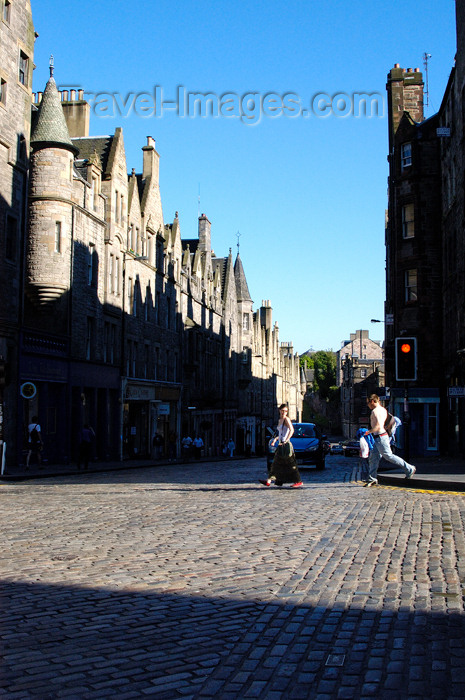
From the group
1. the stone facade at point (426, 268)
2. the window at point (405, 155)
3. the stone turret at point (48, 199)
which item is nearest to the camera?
the stone turret at point (48, 199)

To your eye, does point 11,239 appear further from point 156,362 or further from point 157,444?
Answer: point 156,362

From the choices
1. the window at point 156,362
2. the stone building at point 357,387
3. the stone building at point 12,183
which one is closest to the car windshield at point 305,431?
the stone building at point 12,183

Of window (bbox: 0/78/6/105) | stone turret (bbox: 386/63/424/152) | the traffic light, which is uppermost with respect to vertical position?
stone turret (bbox: 386/63/424/152)

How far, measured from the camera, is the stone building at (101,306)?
32469mm

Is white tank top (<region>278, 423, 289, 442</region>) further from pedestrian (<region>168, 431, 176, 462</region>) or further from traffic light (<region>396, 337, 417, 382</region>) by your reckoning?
pedestrian (<region>168, 431, 176, 462</region>)

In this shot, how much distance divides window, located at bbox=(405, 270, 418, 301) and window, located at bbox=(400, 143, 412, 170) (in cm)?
591

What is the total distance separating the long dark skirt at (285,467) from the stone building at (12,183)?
525 inches

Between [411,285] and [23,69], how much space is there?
23039 mm

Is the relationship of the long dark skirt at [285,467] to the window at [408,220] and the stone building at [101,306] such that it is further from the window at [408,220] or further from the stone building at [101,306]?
the window at [408,220]

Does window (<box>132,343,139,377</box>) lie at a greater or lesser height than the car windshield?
greater

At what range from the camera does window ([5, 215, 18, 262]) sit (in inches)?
1165

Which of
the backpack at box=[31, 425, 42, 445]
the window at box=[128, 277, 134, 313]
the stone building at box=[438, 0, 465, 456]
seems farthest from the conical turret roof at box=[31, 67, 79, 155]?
the stone building at box=[438, 0, 465, 456]

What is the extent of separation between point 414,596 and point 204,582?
75.8 inches

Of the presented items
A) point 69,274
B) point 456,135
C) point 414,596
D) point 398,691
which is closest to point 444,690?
point 398,691
